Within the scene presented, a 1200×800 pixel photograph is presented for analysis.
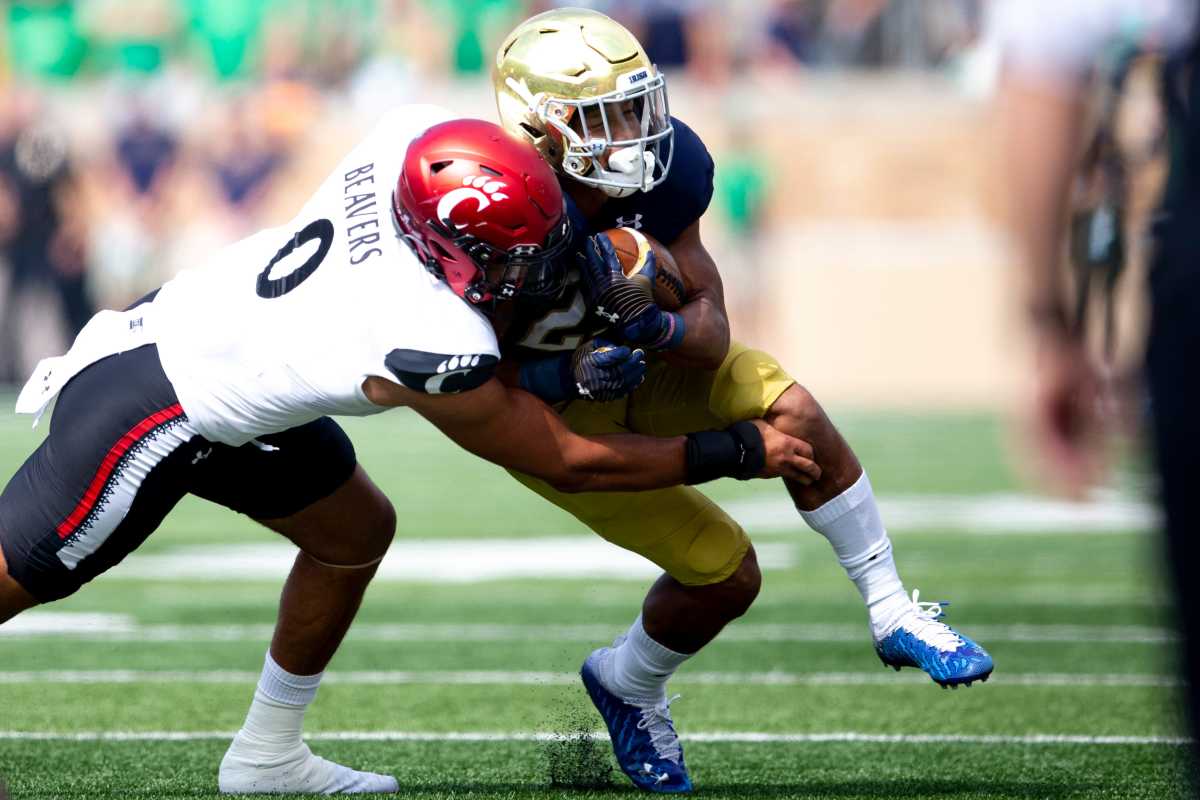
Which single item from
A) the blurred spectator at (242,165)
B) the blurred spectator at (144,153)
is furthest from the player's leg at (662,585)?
the blurred spectator at (144,153)

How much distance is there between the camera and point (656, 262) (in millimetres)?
3639

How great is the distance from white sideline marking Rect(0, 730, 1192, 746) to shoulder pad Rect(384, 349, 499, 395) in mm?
1396

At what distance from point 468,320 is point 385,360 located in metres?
0.16

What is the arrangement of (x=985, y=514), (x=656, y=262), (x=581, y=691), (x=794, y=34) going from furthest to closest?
(x=794, y=34) < (x=985, y=514) < (x=581, y=691) < (x=656, y=262)

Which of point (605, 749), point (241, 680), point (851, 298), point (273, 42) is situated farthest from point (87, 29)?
point (605, 749)

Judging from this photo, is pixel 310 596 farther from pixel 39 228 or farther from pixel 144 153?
pixel 144 153

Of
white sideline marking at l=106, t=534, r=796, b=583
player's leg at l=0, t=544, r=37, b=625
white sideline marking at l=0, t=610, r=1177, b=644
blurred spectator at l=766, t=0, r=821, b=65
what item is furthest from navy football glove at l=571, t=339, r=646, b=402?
blurred spectator at l=766, t=0, r=821, b=65

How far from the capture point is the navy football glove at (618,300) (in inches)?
138

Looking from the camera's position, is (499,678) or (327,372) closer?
(327,372)

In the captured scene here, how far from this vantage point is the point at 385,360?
3.31 metres

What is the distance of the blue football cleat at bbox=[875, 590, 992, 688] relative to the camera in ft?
11.7

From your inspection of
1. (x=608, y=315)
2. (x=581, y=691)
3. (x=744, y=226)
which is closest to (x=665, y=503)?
(x=608, y=315)

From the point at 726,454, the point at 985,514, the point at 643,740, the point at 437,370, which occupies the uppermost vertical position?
the point at 437,370

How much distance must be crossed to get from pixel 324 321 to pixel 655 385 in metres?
0.88
